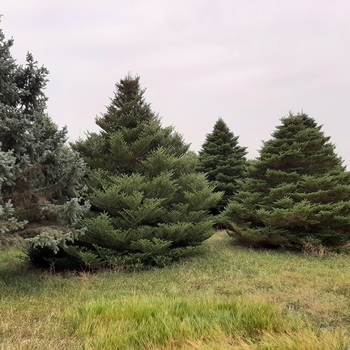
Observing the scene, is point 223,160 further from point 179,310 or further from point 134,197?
point 179,310

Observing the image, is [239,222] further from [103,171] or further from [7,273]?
[7,273]

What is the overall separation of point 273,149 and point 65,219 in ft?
30.1

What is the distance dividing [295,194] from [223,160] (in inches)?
375

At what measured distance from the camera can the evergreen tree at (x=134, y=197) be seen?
28.6 ft

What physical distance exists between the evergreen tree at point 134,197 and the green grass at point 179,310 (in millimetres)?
742

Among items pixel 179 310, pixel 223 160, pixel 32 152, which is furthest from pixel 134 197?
pixel 223 160

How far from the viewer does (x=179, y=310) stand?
4.61 metres

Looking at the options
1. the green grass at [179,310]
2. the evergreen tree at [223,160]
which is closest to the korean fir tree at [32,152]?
the green grass at [179,310]

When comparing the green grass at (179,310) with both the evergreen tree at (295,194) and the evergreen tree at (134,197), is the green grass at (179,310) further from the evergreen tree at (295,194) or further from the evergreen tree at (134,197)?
the evergreen tree at (295,194)

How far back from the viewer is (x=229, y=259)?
995 centimetres

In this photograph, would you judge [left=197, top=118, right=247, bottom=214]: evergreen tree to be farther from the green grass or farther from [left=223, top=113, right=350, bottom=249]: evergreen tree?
the green grass

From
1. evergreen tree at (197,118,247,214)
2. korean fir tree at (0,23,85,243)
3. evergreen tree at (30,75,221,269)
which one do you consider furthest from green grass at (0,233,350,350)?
evergreen tree at (197,118,247,214)

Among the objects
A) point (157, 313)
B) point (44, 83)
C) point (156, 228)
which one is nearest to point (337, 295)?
point (157, 313)

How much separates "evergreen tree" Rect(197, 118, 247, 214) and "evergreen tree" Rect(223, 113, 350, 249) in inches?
259
